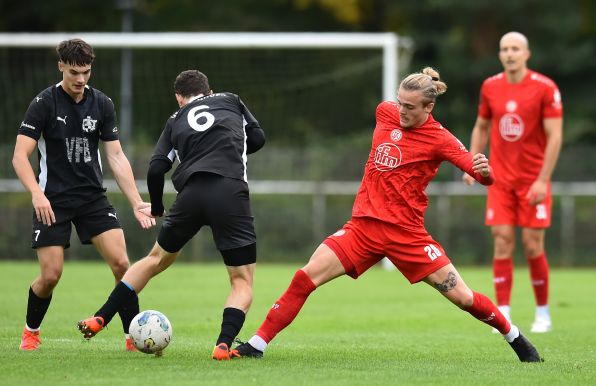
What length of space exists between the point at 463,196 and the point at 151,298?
35.5ft

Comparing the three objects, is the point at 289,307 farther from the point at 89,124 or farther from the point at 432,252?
the point at 89,124

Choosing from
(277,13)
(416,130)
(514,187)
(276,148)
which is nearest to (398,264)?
(416,130)

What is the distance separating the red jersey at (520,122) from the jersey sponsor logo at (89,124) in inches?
173

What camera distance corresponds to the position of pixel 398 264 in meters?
7.66

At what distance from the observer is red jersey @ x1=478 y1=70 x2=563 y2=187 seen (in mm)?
10648

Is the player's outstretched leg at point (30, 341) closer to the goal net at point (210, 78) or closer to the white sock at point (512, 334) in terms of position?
the white sock at point (512, 334)

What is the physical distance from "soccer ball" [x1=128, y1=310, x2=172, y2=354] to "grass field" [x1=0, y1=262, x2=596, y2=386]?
10 cm

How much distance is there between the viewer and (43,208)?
7.57 metres

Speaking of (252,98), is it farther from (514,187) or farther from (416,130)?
(416,130)

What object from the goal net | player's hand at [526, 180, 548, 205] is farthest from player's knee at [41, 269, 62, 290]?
the goal net

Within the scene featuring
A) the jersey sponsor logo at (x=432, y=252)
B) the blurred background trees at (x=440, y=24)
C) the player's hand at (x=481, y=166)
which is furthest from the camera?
the blurred background trees at (x=440, y=24)

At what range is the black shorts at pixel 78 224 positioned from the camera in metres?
7.91

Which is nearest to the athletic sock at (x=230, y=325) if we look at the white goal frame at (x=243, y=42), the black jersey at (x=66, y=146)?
the black jersey at (x=66, y=146)

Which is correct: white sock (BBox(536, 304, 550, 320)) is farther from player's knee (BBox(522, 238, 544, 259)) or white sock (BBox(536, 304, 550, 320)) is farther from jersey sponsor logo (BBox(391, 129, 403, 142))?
jersey sponsor logo (BBox(391, 129, 403, 142))
